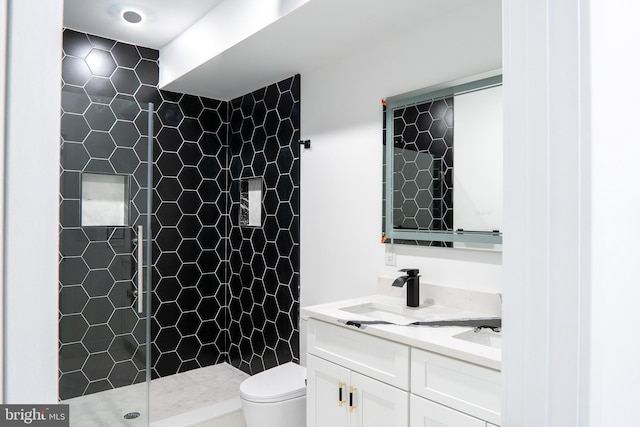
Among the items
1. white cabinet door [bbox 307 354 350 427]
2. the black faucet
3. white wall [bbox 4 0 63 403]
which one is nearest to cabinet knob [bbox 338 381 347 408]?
white cabinet door [bbox 307 354 350 427]

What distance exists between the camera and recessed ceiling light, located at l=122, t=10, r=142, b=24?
264 centimetres

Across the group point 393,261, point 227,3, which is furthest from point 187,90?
point 393,261

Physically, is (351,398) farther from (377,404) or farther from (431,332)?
(431,332)

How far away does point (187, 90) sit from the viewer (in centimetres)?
337

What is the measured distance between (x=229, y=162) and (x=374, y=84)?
1.65 meters

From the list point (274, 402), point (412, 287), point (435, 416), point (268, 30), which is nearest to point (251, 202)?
point (268, 30)

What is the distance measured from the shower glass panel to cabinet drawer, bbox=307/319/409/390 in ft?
3.33

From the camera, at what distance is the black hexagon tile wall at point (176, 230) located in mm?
2154

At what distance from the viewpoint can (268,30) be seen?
2273mm

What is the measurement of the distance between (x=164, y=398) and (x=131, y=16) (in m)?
2.56

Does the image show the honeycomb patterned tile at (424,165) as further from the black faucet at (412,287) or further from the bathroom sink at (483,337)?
the bathroom sink at (483,337)

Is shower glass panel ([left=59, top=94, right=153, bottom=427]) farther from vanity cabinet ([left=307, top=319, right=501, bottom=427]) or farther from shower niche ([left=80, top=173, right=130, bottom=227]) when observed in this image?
vanity cabinet ([left=307, top=319, right=501, bottom=427])

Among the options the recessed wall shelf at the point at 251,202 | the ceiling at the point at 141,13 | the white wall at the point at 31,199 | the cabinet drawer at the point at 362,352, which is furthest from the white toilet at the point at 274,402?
the ceiling at the point at 141,13

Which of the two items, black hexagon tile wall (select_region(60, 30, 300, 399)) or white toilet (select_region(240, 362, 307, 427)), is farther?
white toilet (select_region(240, 362, 307, 427))
